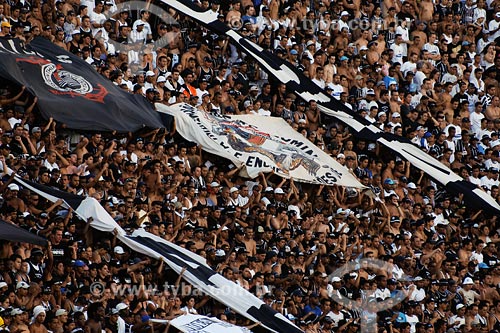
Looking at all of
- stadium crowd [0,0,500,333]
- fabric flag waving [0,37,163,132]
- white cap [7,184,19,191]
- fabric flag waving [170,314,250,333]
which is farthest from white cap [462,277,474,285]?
white cap [7,184,19,191]

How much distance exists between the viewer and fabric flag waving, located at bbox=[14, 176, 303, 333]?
1786cm

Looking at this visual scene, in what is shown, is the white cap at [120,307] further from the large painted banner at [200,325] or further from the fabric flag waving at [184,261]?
the fabric flag waving at [184,261]

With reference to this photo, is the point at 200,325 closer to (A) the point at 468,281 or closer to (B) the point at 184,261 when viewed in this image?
(B) the point at 184,261

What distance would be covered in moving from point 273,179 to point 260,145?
2.10ft

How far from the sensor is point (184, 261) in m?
18.2

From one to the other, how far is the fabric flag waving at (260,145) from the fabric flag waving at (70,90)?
636mm

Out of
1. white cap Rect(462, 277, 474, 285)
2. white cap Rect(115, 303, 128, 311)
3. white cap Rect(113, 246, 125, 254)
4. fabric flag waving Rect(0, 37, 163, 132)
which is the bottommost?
white cap Rect(462, 277, 474, 285)

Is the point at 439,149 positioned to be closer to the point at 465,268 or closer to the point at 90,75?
the point at 465,268

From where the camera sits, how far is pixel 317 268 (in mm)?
19781

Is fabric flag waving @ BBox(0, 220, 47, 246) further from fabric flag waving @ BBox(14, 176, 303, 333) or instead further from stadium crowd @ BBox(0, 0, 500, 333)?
fabric flag waving @ BBox(14, 176, 303, 333)

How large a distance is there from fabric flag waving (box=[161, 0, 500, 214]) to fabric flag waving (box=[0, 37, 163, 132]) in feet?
8.65

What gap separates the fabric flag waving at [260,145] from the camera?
20.8 m

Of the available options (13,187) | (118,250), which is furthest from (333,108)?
(13,187)

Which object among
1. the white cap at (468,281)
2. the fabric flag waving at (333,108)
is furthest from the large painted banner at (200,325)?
the fabric flag waving at (333,108)
